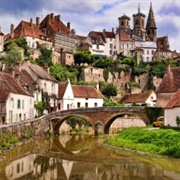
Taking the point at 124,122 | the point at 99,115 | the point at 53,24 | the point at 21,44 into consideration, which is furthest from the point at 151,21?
the point at 99,115

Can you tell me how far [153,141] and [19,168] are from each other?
12.8 metres

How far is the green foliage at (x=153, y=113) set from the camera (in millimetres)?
48434

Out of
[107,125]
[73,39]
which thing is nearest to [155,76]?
[73,39]

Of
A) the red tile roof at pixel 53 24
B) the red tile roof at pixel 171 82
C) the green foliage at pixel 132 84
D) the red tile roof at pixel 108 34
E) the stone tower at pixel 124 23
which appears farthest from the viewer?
the stone tower at pixel 124 23

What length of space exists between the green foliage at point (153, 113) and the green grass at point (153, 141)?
873 cm

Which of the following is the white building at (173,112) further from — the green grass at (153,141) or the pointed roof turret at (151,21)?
the pointed roof turret at (151,21)

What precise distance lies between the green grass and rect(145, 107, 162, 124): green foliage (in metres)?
8.73

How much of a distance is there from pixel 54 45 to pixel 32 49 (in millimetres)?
9353

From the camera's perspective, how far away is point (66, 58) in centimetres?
8344

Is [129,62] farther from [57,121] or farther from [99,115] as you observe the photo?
[57,121]

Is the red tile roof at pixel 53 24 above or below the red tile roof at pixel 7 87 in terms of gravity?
above

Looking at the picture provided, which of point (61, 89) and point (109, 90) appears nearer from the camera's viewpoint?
point (61, 89)

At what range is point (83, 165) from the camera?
92.5 feet

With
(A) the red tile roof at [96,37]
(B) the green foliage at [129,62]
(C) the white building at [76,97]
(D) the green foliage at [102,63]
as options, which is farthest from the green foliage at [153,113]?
(A) the red tile roof at [96,37]
